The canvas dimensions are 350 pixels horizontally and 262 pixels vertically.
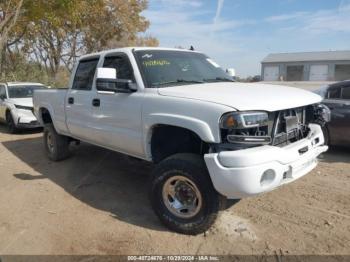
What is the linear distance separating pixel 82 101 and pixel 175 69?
64.6 inches

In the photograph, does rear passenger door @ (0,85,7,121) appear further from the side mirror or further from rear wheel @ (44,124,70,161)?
the side mirror

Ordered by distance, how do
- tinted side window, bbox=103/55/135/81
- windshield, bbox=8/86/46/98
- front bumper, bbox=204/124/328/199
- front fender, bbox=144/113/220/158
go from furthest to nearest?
windshield, bbox=8/86/46/98
tinted side window, bbox=103/55/135/81
front fender, bbox=144/113/220/158
front bumper, bbox=204/124/328/199

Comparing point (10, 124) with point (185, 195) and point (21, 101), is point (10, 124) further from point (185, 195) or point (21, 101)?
point (185, 195)

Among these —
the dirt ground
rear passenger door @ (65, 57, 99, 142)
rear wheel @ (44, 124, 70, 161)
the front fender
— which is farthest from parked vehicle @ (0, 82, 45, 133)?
the front fender

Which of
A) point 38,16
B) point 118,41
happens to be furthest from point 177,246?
point 118,41

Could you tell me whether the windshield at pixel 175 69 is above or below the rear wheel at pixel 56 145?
above

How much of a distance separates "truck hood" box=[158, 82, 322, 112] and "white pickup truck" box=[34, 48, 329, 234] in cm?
1

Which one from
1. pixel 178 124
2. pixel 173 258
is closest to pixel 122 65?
pixel 178 124

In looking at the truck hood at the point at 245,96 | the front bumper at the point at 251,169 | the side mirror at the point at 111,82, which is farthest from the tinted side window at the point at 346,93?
the side mirror at the point at 111,82

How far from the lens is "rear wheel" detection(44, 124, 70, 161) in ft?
21.5

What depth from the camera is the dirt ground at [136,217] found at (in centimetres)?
346

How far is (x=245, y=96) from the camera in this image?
11.3 ft

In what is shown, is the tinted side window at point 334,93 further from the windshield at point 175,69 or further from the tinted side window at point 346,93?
the windshield at point 175,69

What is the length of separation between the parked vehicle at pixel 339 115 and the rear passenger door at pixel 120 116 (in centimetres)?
399
